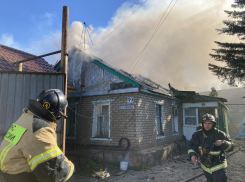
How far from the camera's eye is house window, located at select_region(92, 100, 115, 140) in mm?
8492

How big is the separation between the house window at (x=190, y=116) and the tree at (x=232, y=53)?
3110mm

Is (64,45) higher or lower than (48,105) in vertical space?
higher

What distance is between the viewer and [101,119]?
28.7ft

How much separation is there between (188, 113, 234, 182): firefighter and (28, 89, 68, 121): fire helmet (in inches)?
114

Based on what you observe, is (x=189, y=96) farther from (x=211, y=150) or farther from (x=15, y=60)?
(x=15, y=60)

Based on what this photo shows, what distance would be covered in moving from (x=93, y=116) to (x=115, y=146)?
67.4 inches

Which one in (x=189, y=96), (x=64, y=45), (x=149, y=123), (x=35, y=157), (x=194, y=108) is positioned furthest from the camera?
(x=194, y=108)

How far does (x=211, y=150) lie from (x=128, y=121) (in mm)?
4306

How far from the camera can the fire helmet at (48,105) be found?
192 cm

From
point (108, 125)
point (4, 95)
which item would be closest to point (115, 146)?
point (108, 125)

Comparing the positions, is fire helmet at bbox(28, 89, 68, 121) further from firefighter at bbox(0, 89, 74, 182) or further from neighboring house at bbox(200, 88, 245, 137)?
neighboring house at bbox(200, 88, 245, 137)

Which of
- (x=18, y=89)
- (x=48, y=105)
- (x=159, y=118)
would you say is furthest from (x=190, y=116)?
(x=48, y=105)

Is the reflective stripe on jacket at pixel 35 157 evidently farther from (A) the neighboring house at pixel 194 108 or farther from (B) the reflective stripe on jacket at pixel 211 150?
(A) the neighboring house at pixel 194 108

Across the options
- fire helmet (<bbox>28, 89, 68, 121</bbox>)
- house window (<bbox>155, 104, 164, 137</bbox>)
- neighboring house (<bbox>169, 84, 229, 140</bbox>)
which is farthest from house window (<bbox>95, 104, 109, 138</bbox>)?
fire helmet (<bbox>28, 89, 68, 121</bbox>)
